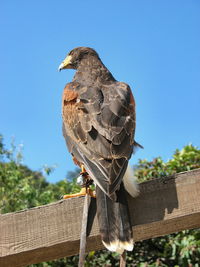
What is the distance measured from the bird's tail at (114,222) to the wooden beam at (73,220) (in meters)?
0.18

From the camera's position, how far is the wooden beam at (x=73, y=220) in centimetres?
224

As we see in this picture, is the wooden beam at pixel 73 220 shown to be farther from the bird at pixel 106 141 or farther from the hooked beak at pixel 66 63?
the hooked beak at pixel 66 63

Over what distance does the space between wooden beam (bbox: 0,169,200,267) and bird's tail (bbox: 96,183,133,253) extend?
175mm

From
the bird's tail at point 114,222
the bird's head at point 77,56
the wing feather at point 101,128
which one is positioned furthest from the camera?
the bird's head at point 77,56

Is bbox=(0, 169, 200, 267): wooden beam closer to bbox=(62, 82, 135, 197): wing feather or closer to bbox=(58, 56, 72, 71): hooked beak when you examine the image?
bbox=(62, 82, 135, 197): wing feather

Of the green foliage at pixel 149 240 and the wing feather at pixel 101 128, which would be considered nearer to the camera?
the wing feather at pixel 101 128

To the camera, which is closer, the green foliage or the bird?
the bird

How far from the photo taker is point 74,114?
276 cm

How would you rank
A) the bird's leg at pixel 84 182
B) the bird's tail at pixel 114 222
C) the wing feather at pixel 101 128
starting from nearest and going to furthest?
the bird's tail at pixel 114 222, the wing feather at pixel 101 128, the bird's leg at pixel 84 182

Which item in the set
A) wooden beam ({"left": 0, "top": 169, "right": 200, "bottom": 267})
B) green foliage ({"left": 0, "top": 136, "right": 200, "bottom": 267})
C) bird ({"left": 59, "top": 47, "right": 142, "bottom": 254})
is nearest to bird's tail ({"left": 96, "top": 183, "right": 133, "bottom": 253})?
bird ({"left": 59, "top": 47, "right": 142, "bottom": 254})

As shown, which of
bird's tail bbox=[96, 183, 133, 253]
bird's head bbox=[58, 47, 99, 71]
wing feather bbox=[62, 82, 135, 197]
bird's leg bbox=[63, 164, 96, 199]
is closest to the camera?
bird's tail bbox=[96, 183, 133, 253]

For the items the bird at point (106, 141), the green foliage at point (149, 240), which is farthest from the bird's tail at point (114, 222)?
the green foliage at point (149, 240)

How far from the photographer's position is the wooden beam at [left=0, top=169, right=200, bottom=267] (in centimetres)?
224

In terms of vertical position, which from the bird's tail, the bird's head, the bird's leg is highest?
the bird's head
